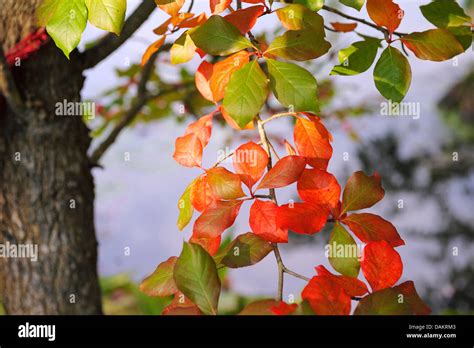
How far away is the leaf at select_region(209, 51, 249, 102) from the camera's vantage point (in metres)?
0.56

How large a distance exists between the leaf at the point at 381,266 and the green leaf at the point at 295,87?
0.14 m

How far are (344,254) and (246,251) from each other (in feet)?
0.30

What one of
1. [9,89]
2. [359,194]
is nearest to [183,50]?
[359,194]

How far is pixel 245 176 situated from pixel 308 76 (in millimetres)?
110

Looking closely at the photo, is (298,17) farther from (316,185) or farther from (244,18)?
(316,185)

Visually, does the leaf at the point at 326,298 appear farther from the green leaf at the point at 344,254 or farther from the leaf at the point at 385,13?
the leaf at the point at 385,13

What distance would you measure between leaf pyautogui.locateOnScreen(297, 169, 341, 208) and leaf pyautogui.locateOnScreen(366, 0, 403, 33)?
0.18 metres

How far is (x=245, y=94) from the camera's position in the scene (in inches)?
20.5

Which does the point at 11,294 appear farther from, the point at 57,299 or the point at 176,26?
the point at 176,26

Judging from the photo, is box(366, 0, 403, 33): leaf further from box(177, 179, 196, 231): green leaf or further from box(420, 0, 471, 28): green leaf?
box(177, 179, 196, 231): green leaf

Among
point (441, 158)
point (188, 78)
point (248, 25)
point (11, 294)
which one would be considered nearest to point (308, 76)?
point (248, 25)

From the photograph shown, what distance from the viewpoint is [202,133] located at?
24.3 inches

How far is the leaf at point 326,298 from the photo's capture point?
49 centimetres

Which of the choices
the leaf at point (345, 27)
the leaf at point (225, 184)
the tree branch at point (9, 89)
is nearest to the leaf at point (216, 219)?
the leaf at point (225, 184)
